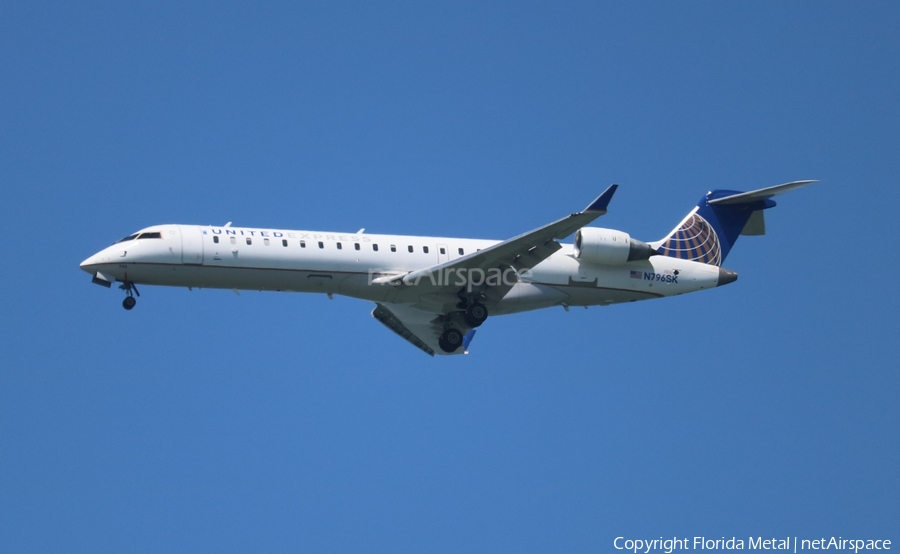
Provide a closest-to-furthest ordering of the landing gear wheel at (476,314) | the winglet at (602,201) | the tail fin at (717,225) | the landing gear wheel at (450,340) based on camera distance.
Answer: the winglet at (602,201) < the landing gear wheel at (476,314) < the landing gear wheel at (450,340) < the tail fin at (717,225)

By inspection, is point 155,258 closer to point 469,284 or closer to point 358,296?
point 358,296

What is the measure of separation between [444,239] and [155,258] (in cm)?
730

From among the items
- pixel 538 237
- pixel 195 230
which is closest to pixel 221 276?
pixel 195 230

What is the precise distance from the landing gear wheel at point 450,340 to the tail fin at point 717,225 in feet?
19.8

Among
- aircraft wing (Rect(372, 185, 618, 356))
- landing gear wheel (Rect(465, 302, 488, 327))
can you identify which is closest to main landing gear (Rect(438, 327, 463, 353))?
aircraft wing (Rect(372, 185, 618, 356))

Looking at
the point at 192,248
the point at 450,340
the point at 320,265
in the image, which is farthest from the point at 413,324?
the point at 192,248

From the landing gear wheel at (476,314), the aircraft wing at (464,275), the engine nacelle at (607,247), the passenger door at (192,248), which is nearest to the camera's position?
the aircraft wing at (464,275)

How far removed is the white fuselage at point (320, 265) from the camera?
26547mm

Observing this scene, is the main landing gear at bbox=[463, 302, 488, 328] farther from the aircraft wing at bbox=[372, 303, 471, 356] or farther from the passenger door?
the passenger door

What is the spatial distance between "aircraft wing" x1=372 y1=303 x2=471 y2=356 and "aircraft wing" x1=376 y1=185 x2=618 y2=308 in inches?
42.7

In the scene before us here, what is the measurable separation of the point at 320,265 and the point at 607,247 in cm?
746

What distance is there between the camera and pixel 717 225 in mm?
31703

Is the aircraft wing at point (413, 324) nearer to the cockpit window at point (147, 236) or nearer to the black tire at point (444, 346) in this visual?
the black tire at point (444, 346)

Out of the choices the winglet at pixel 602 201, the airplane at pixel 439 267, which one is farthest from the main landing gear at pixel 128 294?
the winglet at pixel 602 201
